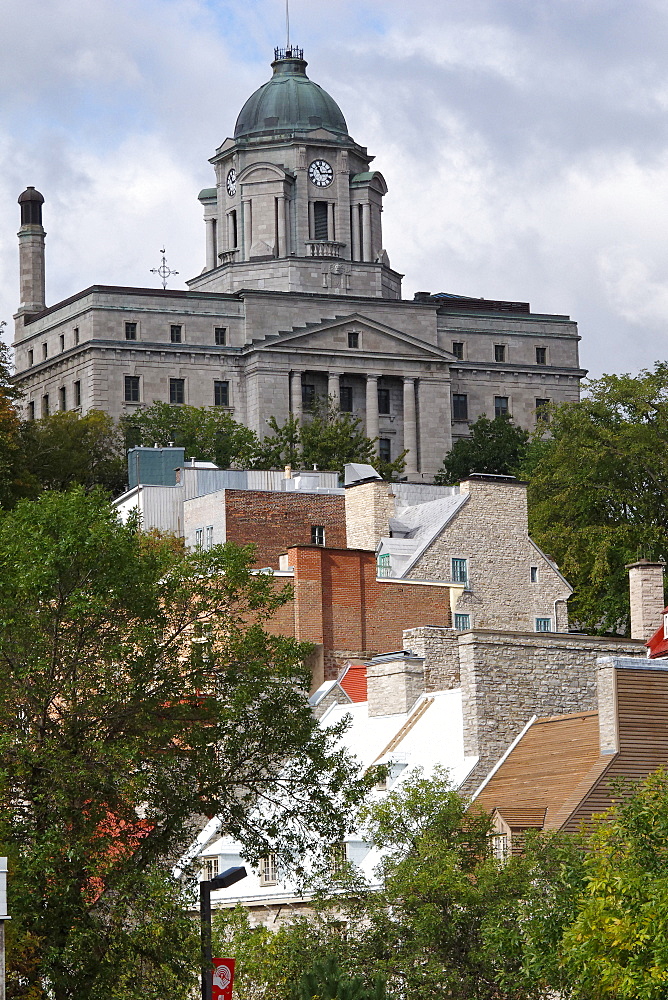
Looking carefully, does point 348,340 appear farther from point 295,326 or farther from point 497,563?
point 497,563

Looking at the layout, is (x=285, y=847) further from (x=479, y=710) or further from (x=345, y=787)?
(x=479, y=710)

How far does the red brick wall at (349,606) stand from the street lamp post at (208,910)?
33571mm

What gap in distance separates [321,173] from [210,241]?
9.88 meters

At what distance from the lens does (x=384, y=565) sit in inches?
3088

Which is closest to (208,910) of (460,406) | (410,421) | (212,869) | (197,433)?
(212,869)

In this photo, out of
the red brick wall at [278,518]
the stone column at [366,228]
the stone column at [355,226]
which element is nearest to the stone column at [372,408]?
the stone column at [366,228]

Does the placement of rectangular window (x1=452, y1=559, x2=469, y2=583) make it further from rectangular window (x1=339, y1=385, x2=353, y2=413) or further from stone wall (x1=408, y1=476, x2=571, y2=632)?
rectangular window (x1=339, y1=385, x2=353, y2=413)

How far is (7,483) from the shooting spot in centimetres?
8556

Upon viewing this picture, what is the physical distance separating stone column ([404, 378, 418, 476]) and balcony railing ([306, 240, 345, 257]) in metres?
15.5

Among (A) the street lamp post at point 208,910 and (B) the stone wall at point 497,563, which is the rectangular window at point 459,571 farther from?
(A) the street lamp post at point 208,910

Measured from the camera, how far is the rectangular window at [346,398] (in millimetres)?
163625

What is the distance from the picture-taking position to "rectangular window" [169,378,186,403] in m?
160

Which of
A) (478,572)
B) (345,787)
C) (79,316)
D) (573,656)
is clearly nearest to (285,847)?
(345,787)

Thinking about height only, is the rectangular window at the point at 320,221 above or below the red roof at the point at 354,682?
above
